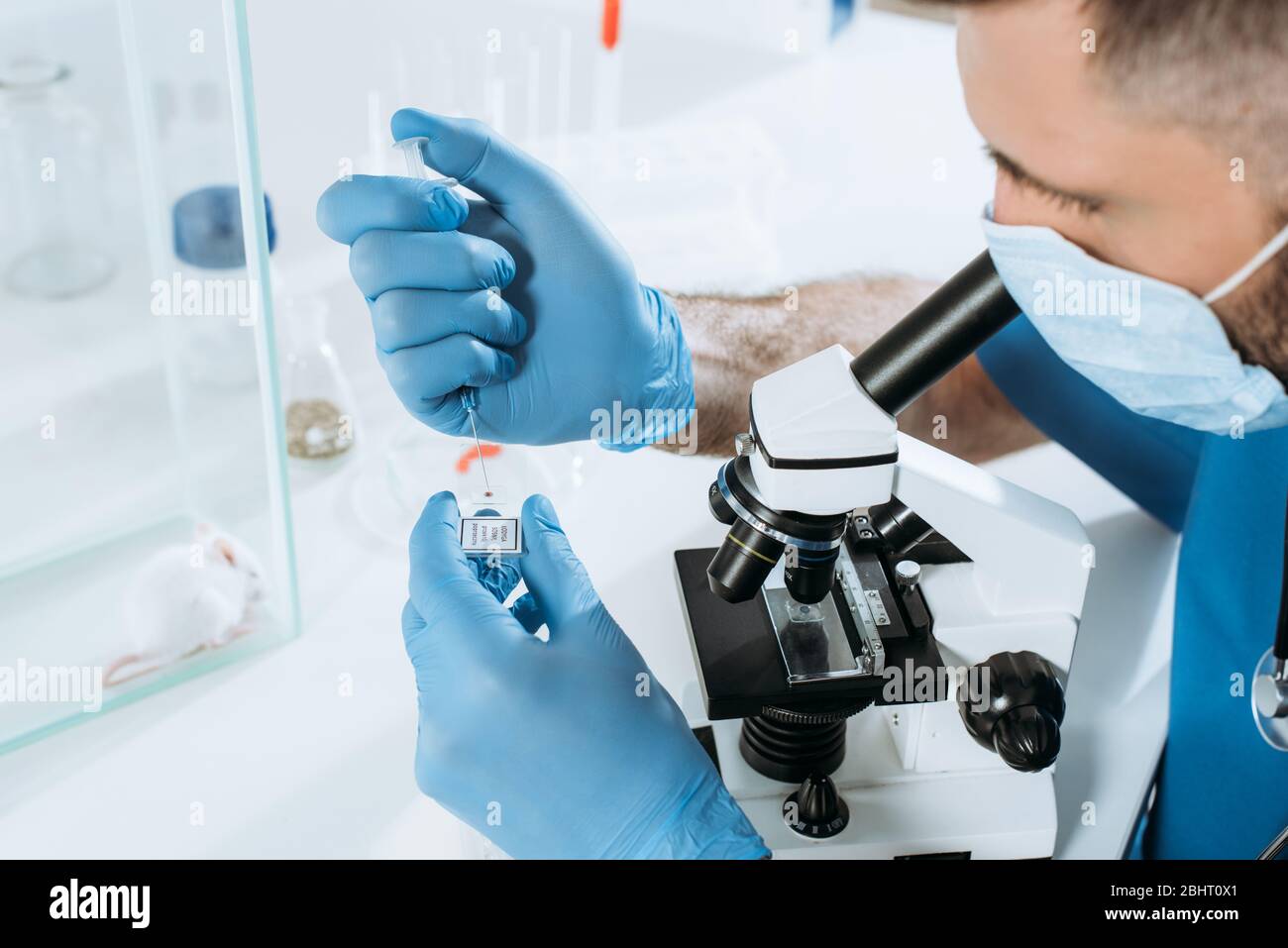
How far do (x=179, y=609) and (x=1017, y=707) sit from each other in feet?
2.87

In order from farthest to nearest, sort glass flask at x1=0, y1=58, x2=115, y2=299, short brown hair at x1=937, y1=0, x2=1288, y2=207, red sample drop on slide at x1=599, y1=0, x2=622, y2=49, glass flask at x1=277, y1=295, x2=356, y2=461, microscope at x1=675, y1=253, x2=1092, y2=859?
red sample drop on slide at x1=599, y1=0, x2=622, y2=49 → glass flask at x1=277, y1=295, x2=356, y2=461 → glass flask at x1=0, y1=58, x2=115, y2=299 → microscope at x1=675, y1=253, x2=1092, y2=859 → short brown hair at x1=937, y1=0, x2=1288, y2=207

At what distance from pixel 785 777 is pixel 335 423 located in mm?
806

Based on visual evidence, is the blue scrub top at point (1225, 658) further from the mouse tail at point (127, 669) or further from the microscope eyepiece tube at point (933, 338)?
the mouse tail at point (127, 669)

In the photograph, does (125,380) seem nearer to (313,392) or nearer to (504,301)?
(313,392)

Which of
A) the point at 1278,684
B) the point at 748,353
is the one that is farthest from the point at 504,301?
the point at 1278,684

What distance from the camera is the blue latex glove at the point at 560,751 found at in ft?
3.16

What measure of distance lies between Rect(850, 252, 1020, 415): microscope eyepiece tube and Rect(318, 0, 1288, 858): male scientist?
0.02 m

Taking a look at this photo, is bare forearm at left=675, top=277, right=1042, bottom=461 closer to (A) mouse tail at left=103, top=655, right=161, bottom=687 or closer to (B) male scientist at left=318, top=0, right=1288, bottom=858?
(B) male scientist at left=318, top=0, right=1288, bottom=858

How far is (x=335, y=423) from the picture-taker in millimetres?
1542

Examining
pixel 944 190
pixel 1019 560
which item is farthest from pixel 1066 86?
pixel 944 190

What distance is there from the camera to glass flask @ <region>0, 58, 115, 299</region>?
142cm

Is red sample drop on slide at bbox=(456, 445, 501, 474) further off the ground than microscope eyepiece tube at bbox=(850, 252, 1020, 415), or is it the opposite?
microscope eyepiece tube at bbox=(850, 252, 1020, 415)

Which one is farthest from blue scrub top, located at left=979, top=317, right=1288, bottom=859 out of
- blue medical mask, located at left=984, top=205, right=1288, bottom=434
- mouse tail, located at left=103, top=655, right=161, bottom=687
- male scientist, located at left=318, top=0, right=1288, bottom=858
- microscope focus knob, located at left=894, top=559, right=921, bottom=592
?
mouse tail, located at left=103, top=655, right=161, bottom=687

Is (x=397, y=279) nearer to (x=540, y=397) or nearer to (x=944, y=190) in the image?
(x=540, y=397)
